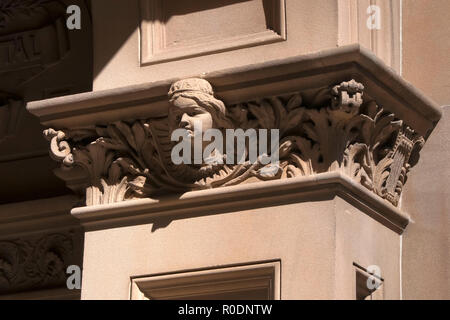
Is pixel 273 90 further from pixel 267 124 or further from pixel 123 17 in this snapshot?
pixel 123 17

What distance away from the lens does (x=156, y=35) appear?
252 inches

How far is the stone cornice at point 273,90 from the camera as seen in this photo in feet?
19.3

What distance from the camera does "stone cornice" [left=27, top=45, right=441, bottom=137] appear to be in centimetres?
588

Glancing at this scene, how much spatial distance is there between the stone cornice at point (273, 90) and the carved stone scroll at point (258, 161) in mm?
39

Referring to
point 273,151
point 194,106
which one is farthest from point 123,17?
point 273,151

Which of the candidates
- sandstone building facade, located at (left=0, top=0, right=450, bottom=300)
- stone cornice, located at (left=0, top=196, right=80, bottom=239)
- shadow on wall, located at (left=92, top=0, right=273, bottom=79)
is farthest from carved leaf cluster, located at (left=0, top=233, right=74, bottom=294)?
shadow on wall, located at (left=92, top=0, right=273, bottom=79)

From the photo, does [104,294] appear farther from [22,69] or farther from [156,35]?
[22,69]

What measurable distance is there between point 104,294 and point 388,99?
1290 mm

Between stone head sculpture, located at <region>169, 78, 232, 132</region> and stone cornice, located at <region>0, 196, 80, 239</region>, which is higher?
stone head sculpture, located at <region>169, 78, 232, 132</region>

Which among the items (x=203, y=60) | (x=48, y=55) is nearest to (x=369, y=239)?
(x=203, y=60)

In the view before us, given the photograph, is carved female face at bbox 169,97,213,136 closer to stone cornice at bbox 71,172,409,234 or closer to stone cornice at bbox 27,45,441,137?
stone cornice at bbox 27,45,441,137

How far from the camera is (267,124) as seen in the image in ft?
19.9

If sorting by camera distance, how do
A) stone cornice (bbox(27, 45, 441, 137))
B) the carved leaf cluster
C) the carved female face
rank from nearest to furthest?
1. stone cornice (bbox(27, 45, 441, 137))
2. the carved female face
3. the carved leaf cluster

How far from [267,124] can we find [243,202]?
0.30m
